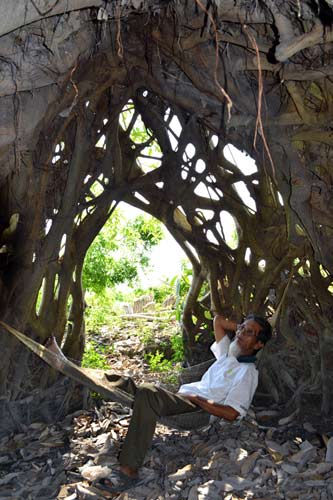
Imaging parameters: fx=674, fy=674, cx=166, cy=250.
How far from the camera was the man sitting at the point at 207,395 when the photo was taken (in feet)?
11.3

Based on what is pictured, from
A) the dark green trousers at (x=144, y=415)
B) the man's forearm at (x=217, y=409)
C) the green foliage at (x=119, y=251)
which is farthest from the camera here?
the green foliage at (x=119, y=251)

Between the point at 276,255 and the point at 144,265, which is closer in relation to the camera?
the point at 276,255

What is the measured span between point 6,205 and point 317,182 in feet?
5.69

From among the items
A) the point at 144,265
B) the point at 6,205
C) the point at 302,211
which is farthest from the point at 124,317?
the point at 302,211

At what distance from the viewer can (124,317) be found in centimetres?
718

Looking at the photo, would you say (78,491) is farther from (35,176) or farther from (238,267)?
(238,267)

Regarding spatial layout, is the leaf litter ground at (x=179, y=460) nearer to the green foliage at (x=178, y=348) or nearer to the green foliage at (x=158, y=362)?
the green foliage at (x=158, y=362)

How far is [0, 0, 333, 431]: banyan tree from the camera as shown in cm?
260

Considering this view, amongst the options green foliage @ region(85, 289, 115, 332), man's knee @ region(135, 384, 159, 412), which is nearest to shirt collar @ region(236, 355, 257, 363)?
man's knee @ region(135, 384, 159, 412)

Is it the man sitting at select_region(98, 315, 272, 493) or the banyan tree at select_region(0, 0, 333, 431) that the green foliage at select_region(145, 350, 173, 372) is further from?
the man sitting at select_region(98, 315, 272, 493)

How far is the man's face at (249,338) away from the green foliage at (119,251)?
355 cm

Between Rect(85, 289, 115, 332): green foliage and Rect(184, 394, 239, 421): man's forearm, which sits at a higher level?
Rect(85, 289, 115, 332): green foliage

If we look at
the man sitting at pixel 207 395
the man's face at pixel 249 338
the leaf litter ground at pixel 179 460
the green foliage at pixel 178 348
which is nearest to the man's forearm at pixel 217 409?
the man sitting at pixel 207 395

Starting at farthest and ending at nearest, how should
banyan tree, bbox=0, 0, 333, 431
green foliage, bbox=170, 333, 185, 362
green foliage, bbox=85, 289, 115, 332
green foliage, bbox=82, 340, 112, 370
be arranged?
green foliage, bbox=85, 289, 115, 332, green foliage, bbox=170, 333, 185, 362, green foliage, bbox=82, 340, 112, 370, banyan tree, bbox=0, 0, 333, 431
